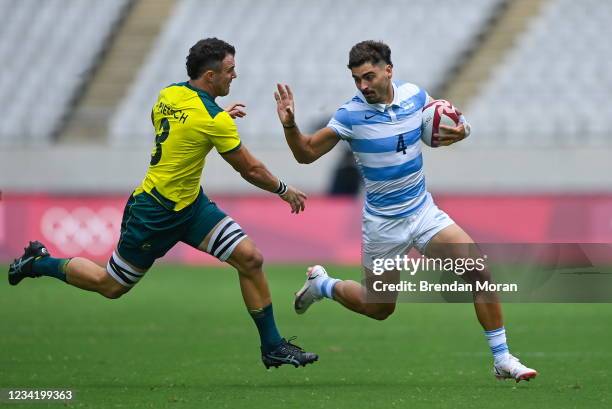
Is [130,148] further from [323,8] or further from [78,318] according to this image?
[78,318]

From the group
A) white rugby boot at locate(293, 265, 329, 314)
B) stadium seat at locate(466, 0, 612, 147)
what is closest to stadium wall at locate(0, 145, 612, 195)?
stadium seat at locate(466, 0, 612, 147)

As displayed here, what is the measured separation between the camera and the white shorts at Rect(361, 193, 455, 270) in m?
9.13

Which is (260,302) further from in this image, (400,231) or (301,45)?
(301,45)

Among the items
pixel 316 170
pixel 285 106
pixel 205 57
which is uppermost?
pixel 205 57

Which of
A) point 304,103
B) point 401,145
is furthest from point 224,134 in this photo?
point 304,103

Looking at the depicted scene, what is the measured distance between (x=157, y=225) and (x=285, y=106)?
1.33 meters

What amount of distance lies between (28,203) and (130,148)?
10.9ft

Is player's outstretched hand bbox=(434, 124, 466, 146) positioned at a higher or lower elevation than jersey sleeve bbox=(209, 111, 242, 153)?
higher

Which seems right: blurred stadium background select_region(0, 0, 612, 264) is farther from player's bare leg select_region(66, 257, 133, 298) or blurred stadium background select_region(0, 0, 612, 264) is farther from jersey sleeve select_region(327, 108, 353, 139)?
jersey sleeve select_region(327, 108, 353, 139)

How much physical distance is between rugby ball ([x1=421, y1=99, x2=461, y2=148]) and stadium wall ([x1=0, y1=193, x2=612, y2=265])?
10.2 m

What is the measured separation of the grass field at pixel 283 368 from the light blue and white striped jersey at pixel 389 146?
131cm

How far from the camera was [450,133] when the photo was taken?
359 inches

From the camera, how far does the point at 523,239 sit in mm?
19250

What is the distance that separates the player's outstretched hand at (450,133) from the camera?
910cm
